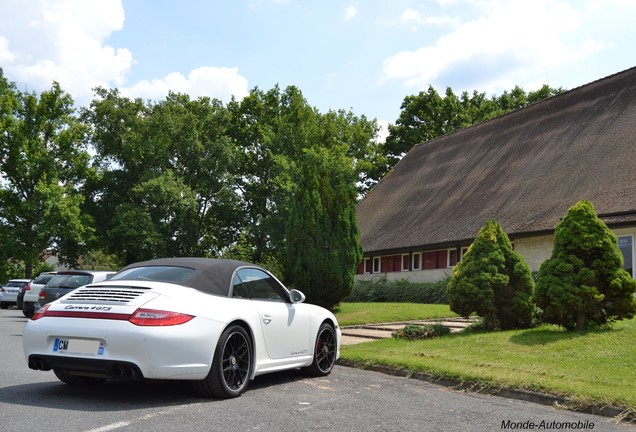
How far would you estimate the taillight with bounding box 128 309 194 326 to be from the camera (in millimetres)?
6297

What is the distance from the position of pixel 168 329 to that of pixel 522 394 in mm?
4288

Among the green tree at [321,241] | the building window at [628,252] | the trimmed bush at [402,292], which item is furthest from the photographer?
the trimmed bush at [402,292]

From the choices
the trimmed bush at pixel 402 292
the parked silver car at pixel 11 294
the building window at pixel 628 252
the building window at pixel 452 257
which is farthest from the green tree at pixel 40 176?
the building window at pixel 628 252

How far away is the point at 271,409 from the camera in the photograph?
21.0 ft

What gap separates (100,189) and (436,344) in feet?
143

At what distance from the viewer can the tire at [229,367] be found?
6.70 m

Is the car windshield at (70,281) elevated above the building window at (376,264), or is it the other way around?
the building window at (376,264)

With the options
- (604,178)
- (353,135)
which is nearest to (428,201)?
(604,178)

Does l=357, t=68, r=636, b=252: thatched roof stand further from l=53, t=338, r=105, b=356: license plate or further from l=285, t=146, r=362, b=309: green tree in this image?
l=53, t=338, r=105, b=356: license plate

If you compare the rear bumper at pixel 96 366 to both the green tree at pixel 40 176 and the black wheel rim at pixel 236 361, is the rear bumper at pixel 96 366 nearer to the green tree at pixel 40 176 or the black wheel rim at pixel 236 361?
the black wheel rim at pixel 236 361

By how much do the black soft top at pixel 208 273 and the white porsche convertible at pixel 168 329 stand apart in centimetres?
1

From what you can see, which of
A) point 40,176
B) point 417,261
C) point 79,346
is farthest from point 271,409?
point 40,176

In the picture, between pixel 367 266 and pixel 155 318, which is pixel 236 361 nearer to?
pixel 155 318

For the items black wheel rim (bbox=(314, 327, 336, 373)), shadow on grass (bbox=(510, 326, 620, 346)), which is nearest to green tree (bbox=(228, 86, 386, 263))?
shadow on grass (bbox=(510, 326, 620, 346))
